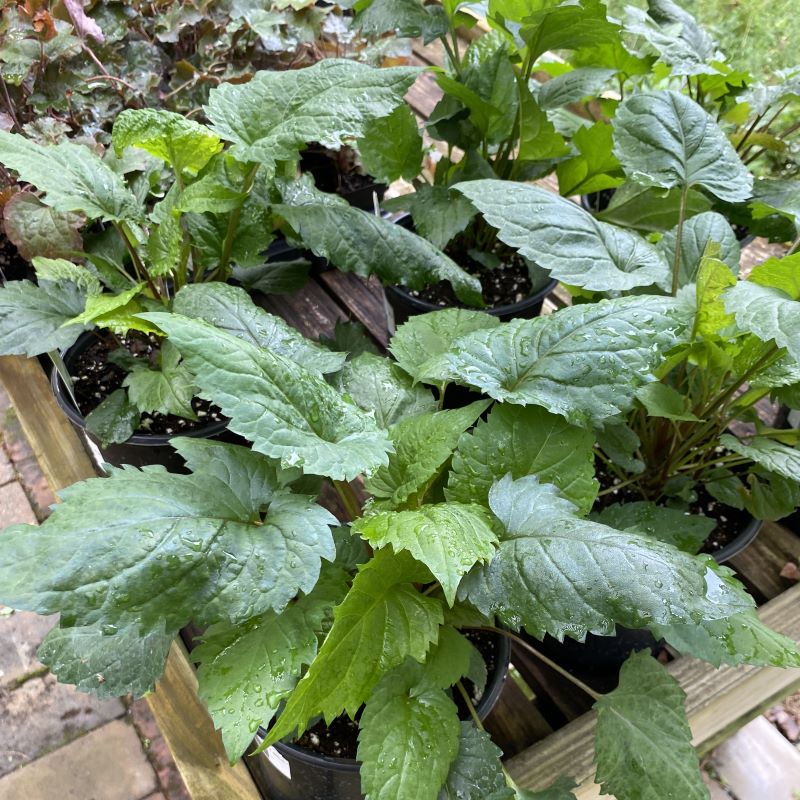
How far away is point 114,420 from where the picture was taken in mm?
931

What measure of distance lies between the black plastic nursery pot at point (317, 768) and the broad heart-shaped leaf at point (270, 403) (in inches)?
11.2

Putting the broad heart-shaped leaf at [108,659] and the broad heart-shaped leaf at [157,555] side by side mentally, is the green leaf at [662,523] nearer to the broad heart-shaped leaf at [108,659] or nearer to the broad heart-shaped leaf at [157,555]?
the broad heart-shaped leaf at [157,555]

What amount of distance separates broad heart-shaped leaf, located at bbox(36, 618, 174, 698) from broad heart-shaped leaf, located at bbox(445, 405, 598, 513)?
310mm

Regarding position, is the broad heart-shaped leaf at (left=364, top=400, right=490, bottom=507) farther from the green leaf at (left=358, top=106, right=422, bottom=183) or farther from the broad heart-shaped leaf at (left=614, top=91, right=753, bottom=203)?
the green leaf at (left=358, top=106, right=422, bottom=183)

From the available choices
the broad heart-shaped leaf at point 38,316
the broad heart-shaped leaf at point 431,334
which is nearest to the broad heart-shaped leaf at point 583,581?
the broad heart-shaped leaf at point 431,334

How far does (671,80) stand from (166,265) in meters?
0.92

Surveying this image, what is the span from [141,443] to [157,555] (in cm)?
40

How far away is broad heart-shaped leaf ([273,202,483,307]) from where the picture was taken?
0.99 metres

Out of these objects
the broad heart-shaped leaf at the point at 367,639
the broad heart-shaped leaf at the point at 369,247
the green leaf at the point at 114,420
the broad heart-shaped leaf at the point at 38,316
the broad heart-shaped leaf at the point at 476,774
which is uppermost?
the broad heart-shaped leaf at the point at 369,247

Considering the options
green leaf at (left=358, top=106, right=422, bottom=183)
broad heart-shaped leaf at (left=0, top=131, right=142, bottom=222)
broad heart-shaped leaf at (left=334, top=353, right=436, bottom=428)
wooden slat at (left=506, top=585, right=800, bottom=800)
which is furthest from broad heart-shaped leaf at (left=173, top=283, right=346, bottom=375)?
wooden slat at (left=506, top=585, right=800, bottom=800)

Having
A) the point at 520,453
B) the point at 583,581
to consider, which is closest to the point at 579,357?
the point at 520,453

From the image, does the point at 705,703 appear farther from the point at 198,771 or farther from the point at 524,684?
the point at 198,771

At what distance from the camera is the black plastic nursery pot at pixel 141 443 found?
0.95 m

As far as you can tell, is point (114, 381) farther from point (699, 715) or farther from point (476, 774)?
point (699, 715)
